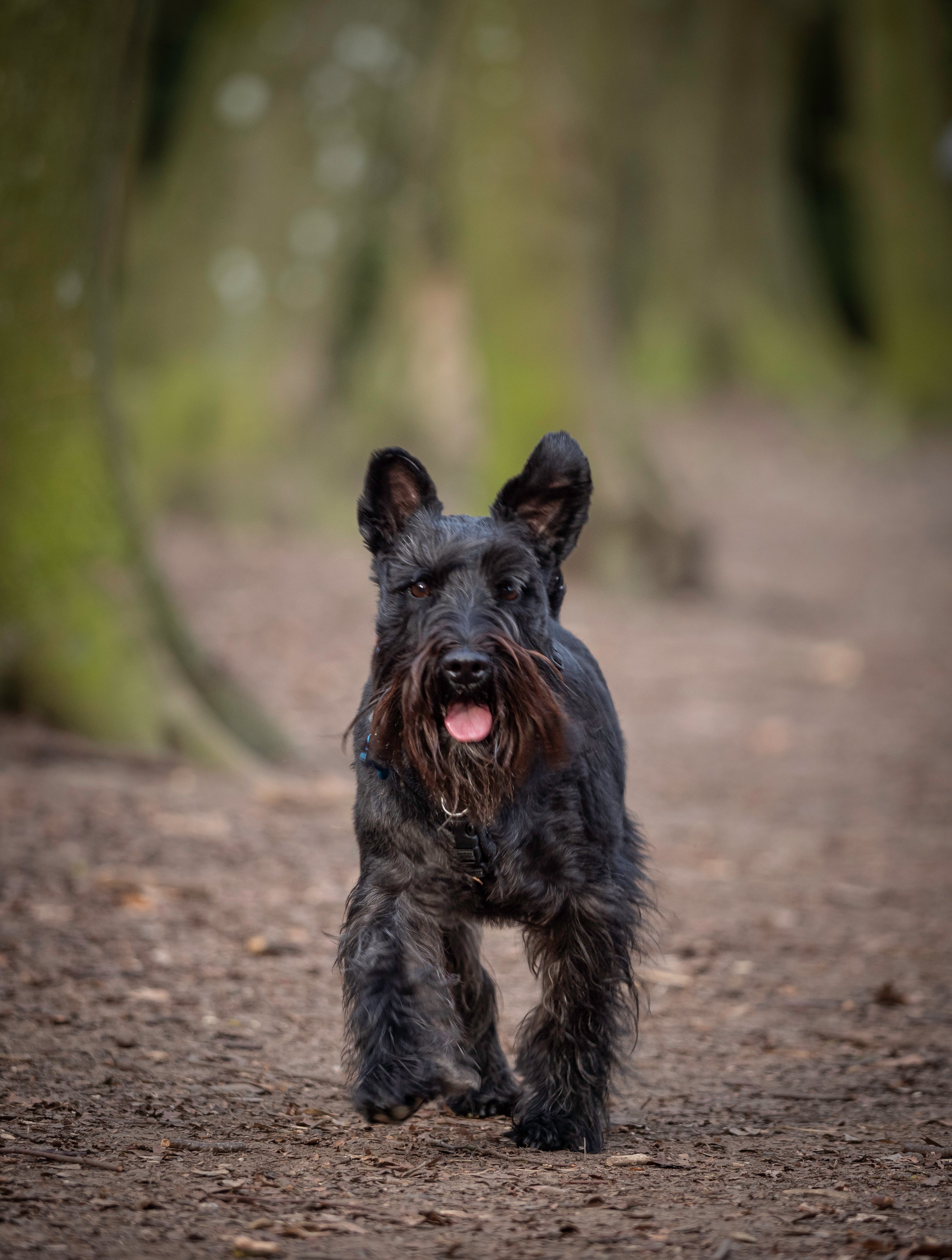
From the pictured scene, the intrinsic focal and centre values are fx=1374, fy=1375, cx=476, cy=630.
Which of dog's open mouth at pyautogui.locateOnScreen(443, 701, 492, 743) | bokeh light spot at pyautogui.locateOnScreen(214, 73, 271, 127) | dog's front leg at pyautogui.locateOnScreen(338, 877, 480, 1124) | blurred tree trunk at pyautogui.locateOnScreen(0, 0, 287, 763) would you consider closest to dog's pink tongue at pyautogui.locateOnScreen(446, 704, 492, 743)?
dog's open mouth at pyautogui.locateOnScreen(443, 701, 492, 743)

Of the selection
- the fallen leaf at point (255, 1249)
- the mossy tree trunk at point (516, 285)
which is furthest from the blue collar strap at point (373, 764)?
the mossy tree trunk at point (516, 285)

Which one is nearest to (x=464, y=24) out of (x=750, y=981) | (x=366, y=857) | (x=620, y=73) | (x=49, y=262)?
(x=620, y=73)

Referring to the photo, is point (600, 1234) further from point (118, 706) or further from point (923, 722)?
point (923, 722)

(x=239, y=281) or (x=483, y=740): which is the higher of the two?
(x=239, y=281)

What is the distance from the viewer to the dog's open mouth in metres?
3.53

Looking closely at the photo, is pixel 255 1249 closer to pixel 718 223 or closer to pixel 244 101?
pixel 244 101

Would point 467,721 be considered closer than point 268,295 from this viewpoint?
Yes

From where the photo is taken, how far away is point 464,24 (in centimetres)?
1491

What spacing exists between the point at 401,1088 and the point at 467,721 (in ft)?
3.05

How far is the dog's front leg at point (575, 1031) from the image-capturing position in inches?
150

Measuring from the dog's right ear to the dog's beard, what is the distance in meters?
0.43

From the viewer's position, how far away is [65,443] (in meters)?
7.34

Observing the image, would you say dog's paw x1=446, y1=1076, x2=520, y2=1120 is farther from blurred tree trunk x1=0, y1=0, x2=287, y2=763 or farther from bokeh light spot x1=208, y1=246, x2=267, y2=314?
bokeh light spot x1=208, y1=246, x2=267, y2=314

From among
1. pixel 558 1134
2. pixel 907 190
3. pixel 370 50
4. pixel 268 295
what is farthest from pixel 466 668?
pixel 907 190
